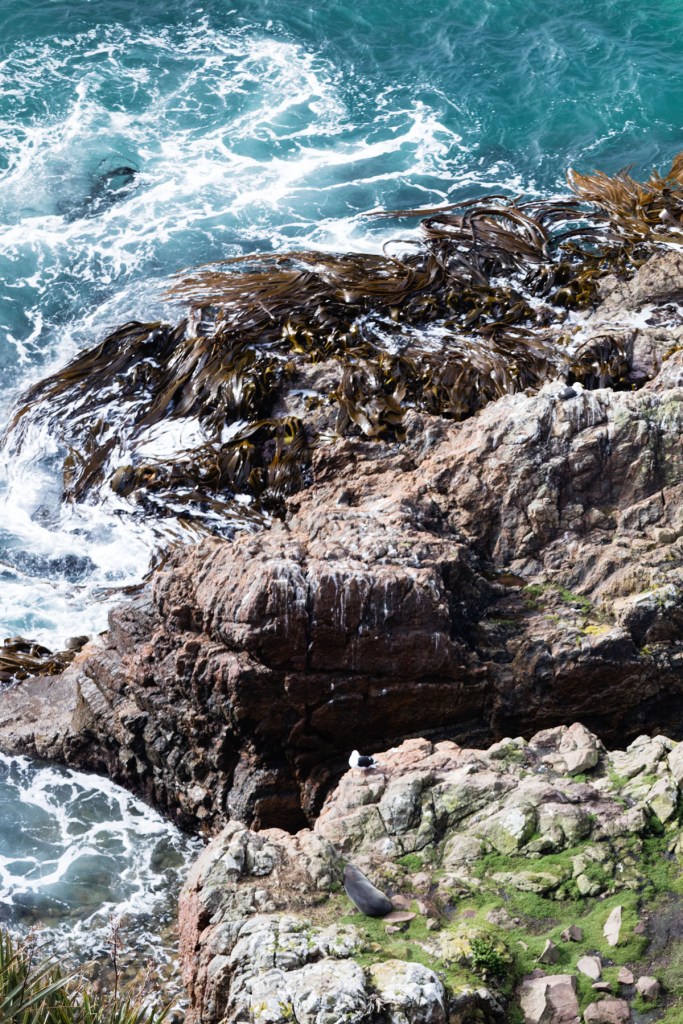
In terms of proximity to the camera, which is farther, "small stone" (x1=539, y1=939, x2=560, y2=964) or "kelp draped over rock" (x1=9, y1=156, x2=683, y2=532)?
"kelp draped over rock" (x1=9, y1=156, x2=683, y2=532)

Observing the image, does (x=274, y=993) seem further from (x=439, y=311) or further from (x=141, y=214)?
(x=141, y=214)

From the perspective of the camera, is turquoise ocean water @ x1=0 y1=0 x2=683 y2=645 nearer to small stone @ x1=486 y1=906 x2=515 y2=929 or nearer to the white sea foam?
the white sea foam

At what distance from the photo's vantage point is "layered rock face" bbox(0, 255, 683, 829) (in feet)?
22.9

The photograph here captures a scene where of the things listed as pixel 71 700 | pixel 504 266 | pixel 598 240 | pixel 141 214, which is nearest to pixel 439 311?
pixel 504 266

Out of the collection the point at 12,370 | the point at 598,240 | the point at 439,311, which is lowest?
the point at 12,370

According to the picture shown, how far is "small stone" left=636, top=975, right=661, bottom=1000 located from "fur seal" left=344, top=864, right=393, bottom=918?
4.26 ft

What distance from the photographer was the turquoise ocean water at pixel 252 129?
14.0 meters

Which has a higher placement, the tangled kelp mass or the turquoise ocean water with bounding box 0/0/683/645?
the turquoise ocean water with bounding box 0/0/683/645

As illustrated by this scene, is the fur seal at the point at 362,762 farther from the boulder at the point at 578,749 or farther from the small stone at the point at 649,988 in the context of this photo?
the small stone at the point at 649,988

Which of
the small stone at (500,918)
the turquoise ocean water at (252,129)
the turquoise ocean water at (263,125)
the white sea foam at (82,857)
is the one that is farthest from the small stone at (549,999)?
the turquoise ocean water at (263,125)

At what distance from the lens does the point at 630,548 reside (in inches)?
301

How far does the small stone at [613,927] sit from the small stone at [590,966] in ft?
0.41

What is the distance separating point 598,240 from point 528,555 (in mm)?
7679

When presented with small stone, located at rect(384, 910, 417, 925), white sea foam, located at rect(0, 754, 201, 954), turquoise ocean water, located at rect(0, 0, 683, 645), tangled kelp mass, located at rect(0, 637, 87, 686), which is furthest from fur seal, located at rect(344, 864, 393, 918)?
Result: turquoise ocean water, located at rect(0, 0, 683, 645)
